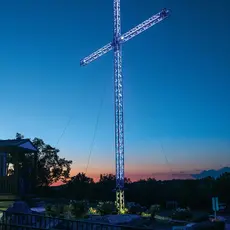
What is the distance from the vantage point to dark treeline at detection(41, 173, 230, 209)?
33031 mm

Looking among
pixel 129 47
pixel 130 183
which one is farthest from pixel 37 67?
pixel 130 183

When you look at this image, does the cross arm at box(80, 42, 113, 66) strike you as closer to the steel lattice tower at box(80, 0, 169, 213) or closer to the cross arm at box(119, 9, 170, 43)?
the steel lattice tower at box(80, 0, 169, 213)

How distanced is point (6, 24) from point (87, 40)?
4.99 m

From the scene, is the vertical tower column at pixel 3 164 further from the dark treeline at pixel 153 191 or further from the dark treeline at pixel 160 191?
the dark treeline at pixel 160 191

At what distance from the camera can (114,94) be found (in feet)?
86.1

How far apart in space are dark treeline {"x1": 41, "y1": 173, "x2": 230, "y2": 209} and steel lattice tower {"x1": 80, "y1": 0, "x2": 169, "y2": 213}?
27.4ft

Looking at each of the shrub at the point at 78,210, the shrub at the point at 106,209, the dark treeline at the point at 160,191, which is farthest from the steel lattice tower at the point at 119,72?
the dark treeline at the point at 160,191

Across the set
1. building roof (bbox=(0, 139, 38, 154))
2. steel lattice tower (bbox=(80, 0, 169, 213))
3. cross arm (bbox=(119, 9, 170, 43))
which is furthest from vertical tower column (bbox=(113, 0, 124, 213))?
building roof (bbox=(0, 139, 38, 154))

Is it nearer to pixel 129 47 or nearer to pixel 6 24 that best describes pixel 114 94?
pixel 129 47

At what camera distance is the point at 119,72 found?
26328 mm

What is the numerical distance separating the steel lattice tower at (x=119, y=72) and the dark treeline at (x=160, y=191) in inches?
328

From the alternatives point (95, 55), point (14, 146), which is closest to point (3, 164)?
point (14, 146)

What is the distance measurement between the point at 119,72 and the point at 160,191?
1328 centimetres

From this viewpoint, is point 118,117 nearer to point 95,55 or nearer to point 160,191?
point 95,55
